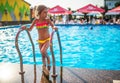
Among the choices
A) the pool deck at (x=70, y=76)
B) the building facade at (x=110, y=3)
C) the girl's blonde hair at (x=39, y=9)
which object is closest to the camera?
the girl's blonde hair at (x=39, y=9)

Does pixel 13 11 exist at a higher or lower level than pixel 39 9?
higher

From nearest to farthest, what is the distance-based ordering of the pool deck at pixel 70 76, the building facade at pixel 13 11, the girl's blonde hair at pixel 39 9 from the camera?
1. the girl's blonde hair at pixel 39 9
2. the pool deck at pixel 70 76
3. the building facade at pixel 13 11

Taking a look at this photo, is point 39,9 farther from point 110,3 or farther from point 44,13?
point 110,3

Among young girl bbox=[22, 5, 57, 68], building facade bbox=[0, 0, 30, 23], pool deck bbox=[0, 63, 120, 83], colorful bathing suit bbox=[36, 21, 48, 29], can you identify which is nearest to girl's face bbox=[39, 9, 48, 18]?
young girl bbox=[22, 5, 57, 68]

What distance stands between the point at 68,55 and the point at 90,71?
5250 millimetres

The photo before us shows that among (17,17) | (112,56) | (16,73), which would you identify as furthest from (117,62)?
(17,17)

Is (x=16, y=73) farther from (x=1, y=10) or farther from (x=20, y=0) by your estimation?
(x=20, y=0)

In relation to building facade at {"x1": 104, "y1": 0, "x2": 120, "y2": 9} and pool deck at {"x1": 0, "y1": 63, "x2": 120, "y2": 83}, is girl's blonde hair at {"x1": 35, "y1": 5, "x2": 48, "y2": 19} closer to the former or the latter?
pool deck at {"x1": 0, "y1": 63, "x2": 120, "y2": 83}

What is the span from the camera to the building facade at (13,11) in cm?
3638

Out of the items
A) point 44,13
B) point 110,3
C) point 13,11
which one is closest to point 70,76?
point 44,13

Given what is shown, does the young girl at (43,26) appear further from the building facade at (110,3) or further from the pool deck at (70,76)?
the building facade at (110,3)

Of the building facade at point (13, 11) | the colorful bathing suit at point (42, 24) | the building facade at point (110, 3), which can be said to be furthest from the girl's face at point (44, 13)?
the building facade at point (110, 3)

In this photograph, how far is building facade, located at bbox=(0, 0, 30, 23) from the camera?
36.4m

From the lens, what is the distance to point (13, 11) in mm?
41594
